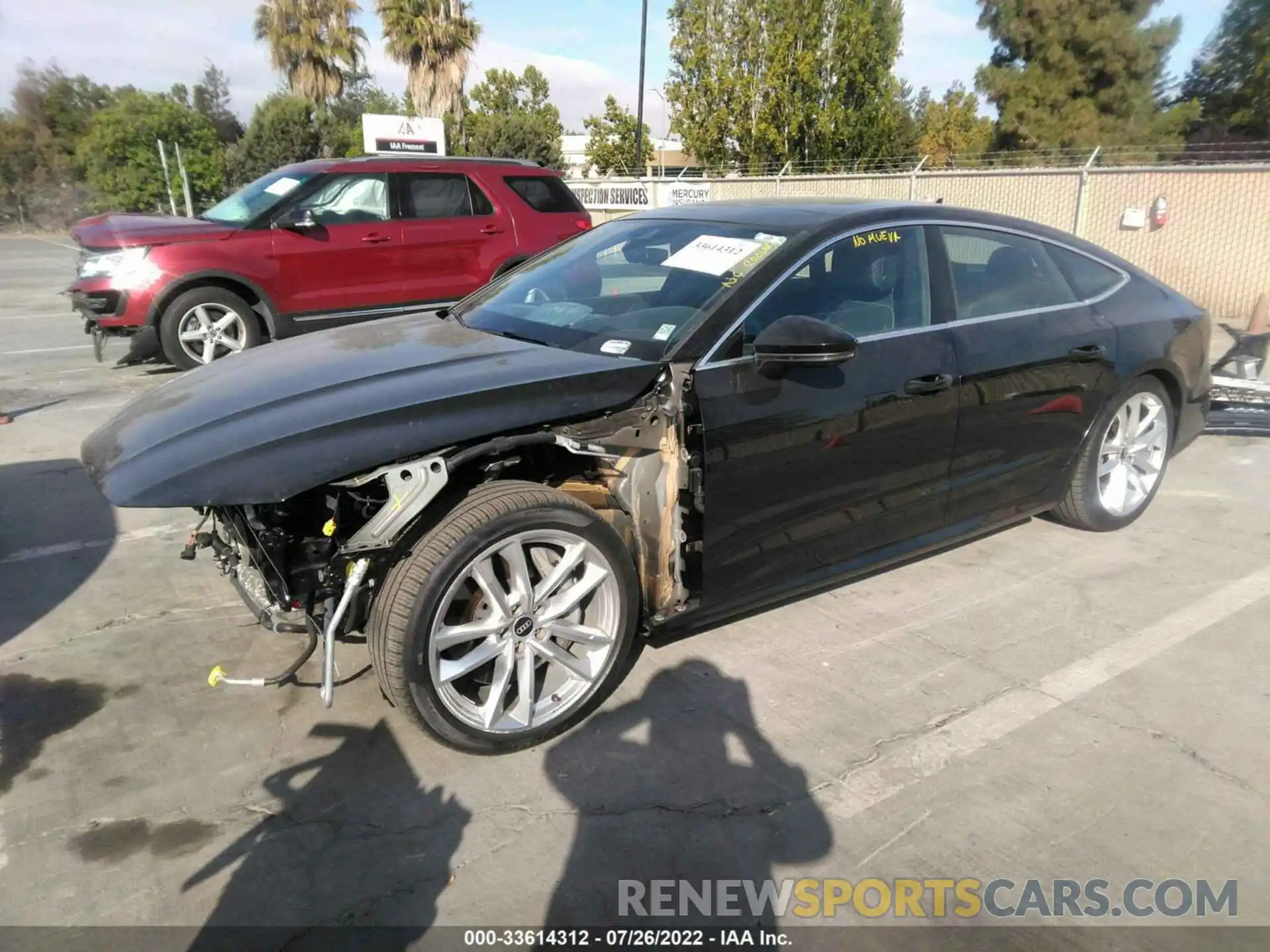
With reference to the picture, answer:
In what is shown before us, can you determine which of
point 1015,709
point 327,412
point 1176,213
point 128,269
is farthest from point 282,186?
point 1176,213

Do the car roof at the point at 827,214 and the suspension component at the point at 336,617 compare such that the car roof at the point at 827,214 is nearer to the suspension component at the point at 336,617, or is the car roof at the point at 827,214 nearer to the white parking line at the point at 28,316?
the suspension component at the point at 336,617

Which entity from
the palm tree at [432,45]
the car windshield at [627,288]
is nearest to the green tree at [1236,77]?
the palm tree at [432,45]

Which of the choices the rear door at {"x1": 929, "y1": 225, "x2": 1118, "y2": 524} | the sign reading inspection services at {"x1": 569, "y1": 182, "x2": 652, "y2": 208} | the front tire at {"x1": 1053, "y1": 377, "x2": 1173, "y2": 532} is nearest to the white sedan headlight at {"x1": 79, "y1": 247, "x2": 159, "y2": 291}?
the rear door at {"x1": 929, "y1": 225, "x2": 1118, "y2": 524}

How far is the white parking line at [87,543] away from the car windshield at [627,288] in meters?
2.04

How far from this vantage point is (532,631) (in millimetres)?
2859

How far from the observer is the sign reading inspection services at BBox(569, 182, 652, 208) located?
68.8 feet

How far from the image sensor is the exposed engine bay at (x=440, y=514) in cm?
265

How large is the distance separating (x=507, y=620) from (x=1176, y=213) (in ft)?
45.4

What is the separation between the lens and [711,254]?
346cm

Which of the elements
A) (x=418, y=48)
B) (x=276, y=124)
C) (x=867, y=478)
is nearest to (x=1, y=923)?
(x=867, y=478)

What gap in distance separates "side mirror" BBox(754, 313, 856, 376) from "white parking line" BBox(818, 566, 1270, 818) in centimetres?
129

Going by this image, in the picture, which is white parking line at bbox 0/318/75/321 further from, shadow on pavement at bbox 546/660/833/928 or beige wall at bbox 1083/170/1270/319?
beige wall at bbox 1083/170/1270/319

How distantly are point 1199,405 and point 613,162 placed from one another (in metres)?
33.2

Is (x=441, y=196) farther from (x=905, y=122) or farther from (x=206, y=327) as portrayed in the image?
(x=905, y=122)
